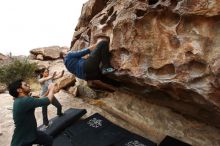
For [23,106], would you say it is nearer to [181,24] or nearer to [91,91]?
[181,24]

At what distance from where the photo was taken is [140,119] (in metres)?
8.67

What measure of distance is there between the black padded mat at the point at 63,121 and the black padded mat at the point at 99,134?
173 mm

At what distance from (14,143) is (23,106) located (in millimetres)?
768

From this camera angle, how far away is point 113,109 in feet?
30.7

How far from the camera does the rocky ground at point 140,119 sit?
757 cm

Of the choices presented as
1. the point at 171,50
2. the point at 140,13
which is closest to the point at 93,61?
the point at 140,13

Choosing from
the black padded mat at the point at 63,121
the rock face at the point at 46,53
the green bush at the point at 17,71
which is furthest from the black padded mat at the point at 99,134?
the rock face at the point at 46,53

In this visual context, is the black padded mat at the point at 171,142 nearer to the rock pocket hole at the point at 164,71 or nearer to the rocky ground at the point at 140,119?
the rocky ground at the point at 140,119

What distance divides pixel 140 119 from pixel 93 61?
2046mm

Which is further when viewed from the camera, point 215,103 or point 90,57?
point 90,57

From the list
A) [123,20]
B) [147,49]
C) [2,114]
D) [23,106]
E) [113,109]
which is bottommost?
[2,114]

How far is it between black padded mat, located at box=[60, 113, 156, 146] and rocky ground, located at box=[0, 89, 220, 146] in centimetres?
44

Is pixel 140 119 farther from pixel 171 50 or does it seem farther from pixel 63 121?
pixel 171 50

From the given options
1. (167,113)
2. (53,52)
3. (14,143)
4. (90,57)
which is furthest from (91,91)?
(53,52)
